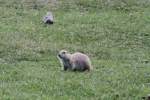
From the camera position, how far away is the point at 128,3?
135ft

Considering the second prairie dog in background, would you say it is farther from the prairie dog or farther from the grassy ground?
the prairie dog

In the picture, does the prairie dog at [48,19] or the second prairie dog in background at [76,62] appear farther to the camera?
the prairie dog at [48,19]

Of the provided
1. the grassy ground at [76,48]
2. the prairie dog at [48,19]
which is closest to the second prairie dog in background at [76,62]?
the grassy ground at [76,48]

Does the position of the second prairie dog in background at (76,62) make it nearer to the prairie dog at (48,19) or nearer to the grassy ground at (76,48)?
the grassy ground at (76,48)

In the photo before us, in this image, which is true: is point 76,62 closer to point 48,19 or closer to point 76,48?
point 76,48

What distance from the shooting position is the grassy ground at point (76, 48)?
15.5m

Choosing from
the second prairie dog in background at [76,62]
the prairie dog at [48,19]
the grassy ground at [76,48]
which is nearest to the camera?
the grassy ground at [76,48]

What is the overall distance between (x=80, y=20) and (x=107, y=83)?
60.4 ft

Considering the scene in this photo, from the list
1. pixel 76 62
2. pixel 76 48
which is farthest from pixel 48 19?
pixel 76 62

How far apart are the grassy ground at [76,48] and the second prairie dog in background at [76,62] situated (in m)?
0.38

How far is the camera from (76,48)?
27000 mm

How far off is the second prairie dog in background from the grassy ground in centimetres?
38

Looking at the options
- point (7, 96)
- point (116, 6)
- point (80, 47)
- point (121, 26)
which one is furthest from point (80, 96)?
point (116, 6)

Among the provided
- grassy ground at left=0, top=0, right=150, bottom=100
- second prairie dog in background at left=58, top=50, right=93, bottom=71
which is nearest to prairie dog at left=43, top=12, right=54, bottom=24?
grassy ground at left=0, top=0, right=150, bottom=100
